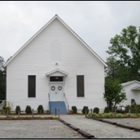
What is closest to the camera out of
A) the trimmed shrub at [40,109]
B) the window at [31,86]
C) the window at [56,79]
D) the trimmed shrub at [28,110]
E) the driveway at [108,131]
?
the driveway at [108,131]

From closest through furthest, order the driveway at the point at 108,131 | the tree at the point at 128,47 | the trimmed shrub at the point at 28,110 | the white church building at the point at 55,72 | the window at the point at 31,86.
A: the driveway at the point at 108,131
the trimmed shrub at the point at 28,110
the white church building at the point at 55,72
the window at the point at 31,86
the tree at the point at 128,47

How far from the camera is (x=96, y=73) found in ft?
119

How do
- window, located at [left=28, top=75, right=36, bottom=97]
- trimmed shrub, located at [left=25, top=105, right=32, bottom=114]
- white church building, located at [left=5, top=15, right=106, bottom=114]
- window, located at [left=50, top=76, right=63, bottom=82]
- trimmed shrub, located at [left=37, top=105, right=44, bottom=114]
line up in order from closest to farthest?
trimmed shrub, located at [left=25, top=105, right=32, bottom=114] < trimmed shrub, located at [left=37, top=105, right=44, bottom=114] < white church building, located at [left=5, top=15, right=106, bottom=114] < window, located at [left=28, top=75, right=36, bottom=97] < window, located at [left=50, top=76, right=63, bottom=82]

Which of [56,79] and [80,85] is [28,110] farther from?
[80,85]

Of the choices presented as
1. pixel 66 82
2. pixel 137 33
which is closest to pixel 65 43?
pixel 66 82

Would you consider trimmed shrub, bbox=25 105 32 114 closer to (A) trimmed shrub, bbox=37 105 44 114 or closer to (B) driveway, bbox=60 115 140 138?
(A) trimmed shrub, bbox=37 105 44 114

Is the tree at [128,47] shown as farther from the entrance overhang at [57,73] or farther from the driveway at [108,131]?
the driveway at [108,131]

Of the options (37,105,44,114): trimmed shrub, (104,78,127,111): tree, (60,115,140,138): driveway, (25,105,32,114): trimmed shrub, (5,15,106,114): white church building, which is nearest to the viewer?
(60,115,140,138): driveway

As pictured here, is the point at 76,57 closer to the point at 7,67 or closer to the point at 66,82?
the point at 66,82

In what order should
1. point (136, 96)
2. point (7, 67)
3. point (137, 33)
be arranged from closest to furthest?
point (7, 67) < point (136, 96) < point (137, 33)

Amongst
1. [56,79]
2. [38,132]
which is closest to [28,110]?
[56,79]

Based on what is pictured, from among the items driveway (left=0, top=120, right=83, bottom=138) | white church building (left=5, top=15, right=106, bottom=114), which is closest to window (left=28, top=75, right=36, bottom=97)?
white church building (left=5, top=15, right=106, bottom=114)

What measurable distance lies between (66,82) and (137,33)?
26415 millimetres

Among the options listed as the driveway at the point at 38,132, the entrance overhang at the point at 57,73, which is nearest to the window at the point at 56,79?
the entrance overhang at the point at 57,73
